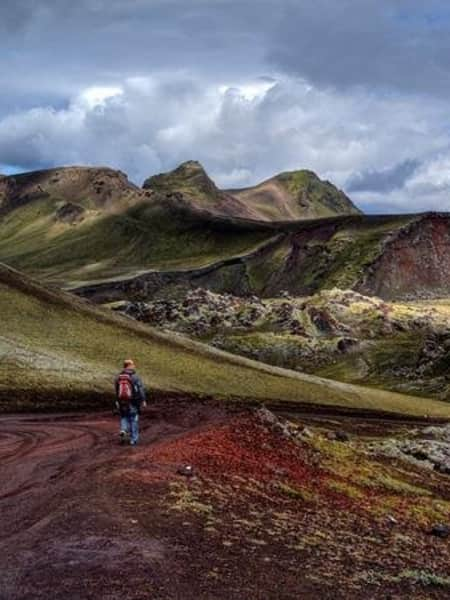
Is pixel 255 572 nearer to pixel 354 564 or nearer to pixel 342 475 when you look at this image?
pixel 354 564

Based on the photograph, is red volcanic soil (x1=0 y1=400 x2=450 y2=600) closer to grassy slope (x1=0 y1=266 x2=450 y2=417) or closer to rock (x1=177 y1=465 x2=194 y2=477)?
rock (x1=177 y1=465 x2=194 y2=477)

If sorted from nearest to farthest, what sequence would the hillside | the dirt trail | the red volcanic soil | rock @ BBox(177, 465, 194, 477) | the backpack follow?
the dirt trail → the red volcanic soil → rock @ BBox(177, 465, 194, 477) → the backpack → the hillside

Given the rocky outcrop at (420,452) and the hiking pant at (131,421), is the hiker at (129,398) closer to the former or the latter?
the hiking pant at (131,421)

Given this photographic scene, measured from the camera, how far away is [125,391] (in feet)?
120

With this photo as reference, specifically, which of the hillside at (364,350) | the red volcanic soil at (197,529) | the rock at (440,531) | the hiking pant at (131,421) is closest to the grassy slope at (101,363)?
the hiking pant at (131,421)

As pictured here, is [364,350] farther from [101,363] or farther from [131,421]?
[131,421]

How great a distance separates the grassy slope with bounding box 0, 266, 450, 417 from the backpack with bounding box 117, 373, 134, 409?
28629mm

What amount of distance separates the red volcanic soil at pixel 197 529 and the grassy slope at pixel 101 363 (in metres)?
34.2

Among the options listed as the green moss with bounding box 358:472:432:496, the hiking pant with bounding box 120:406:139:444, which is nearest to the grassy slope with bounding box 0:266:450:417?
the hiking pant with bounding box 120:406:139:444

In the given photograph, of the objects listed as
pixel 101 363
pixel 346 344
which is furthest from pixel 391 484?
pixel 346 344

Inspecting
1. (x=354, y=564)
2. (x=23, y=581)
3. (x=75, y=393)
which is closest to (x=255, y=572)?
(x=354, y=564)

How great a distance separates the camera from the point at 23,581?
56.7 ft

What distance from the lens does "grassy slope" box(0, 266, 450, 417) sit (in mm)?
73312

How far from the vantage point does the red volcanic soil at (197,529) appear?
58.9 feet
